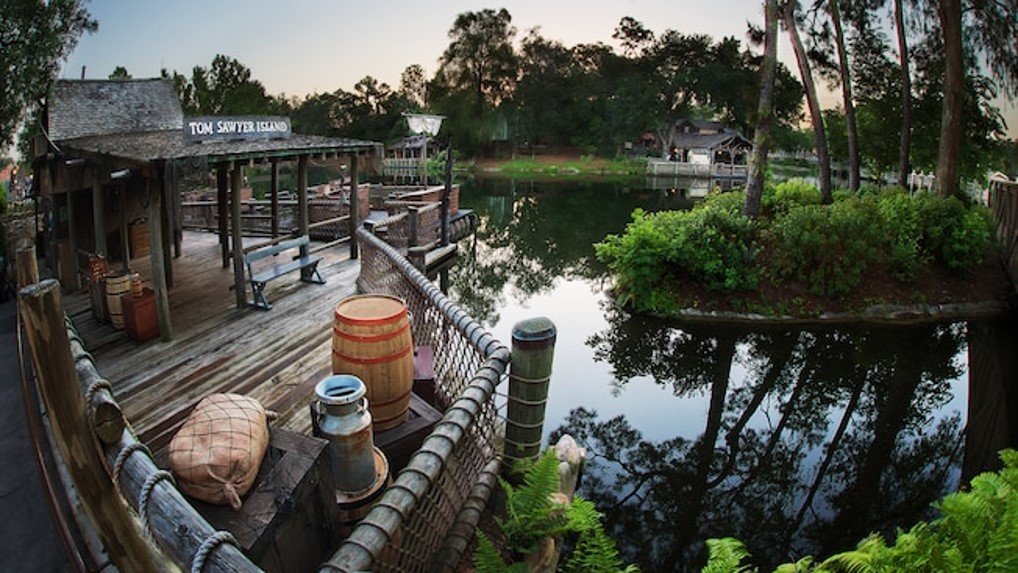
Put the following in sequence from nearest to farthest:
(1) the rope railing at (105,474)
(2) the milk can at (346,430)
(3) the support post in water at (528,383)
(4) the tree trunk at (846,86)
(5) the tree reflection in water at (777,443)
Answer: (1) the rope railing at (105,474)
(2) the milk can at (346,430)
(3) the support post in water at (528,383)
(5) the tree reflection in water at (777,443)
(4) the tree trunk at (846,86)

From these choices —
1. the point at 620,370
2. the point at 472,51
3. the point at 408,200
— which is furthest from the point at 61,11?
the point at 472,51

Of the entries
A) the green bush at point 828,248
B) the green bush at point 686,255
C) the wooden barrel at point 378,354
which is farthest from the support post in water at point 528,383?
the green bush at point 828,248

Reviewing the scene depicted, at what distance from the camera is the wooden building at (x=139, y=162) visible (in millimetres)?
7383

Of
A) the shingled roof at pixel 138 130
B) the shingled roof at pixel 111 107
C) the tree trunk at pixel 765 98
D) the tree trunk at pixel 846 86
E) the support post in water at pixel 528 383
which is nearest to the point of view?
the support post in water at pixel 528 383

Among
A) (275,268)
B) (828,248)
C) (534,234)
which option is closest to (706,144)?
(534,234)

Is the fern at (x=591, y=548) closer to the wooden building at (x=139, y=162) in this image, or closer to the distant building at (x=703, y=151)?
the wooden building at (x=139, y=162)

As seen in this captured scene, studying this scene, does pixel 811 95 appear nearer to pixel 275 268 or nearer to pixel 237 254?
pixel 275 268

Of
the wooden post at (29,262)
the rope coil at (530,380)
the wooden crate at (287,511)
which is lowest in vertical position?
the wooden crate at (287,511)

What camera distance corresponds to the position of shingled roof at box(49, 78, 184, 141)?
380 inches

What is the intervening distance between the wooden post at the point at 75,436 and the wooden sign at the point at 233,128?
7.15 m

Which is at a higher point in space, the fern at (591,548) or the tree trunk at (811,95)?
the tree trunk at (811,95)

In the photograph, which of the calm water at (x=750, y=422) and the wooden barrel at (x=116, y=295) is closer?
the calm water at (x=750, y=422)

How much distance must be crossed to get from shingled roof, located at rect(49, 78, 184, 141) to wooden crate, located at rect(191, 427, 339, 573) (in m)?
9.14

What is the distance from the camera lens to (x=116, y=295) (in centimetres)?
751
